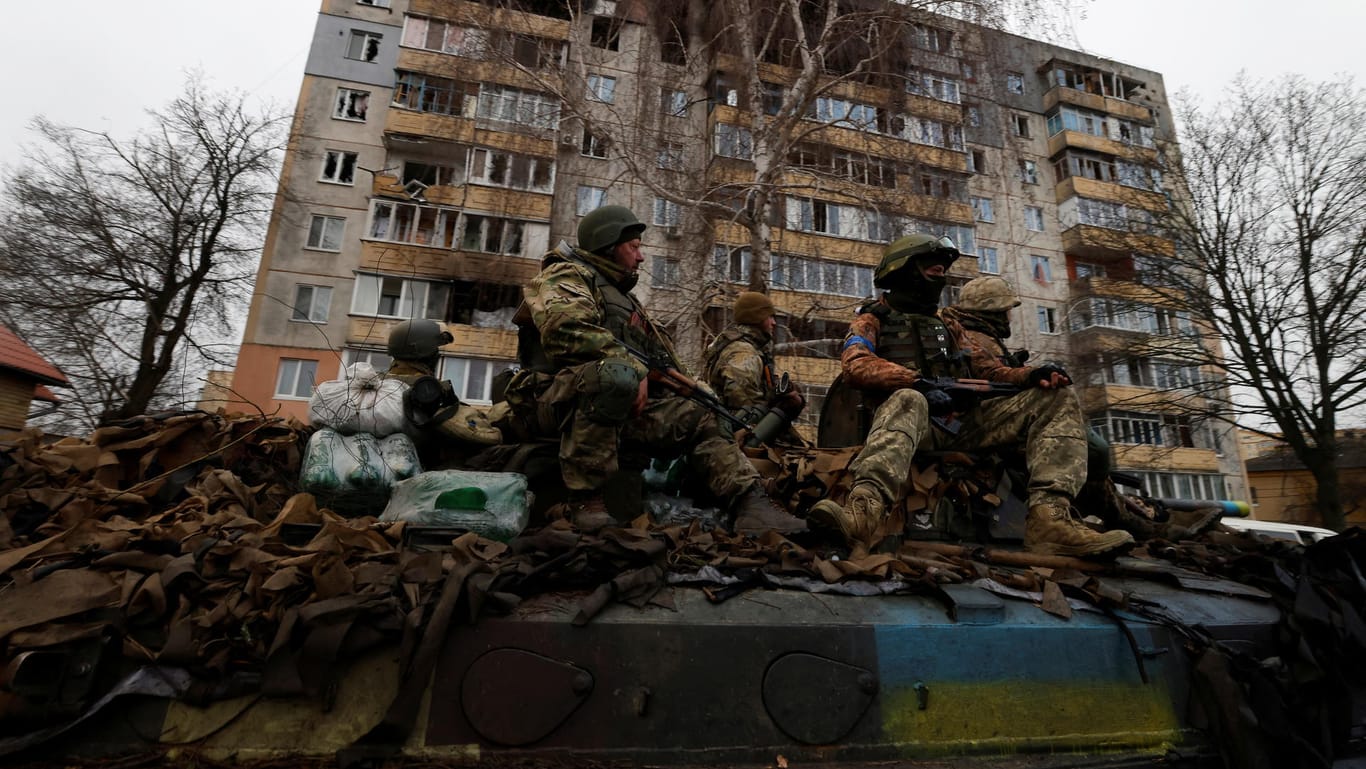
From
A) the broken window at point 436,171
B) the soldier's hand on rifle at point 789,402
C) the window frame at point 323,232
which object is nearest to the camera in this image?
the soldier's hand on rifle at point 789,402

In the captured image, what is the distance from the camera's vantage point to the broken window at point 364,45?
1000 inches

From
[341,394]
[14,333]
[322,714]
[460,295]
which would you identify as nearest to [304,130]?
[460,295]

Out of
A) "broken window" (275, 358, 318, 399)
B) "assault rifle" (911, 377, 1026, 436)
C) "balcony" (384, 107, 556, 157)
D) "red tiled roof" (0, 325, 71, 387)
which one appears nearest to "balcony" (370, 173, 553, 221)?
"balcony" (384, 107, 556, 157)

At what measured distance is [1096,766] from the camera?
1.97m

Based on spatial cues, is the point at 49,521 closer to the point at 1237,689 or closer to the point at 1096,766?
the point at 1096,766

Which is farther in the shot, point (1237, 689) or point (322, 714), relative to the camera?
point (1237, 689)

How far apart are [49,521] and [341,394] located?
103 centimetres

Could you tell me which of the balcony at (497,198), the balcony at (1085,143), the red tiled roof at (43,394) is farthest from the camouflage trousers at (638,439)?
the balcony at (1085,143)

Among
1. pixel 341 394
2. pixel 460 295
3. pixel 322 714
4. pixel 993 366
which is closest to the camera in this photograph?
pixel 322 714

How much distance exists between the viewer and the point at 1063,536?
2871mm

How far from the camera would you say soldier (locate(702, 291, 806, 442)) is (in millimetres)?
5891

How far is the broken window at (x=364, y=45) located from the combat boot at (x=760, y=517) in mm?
27765

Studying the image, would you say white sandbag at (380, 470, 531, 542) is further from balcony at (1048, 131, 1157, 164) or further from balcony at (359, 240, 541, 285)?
balcony at (1048, 131, 1157, 164)

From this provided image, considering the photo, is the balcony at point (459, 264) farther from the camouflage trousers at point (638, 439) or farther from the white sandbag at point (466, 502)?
the white sandbag at point (466, 502)
